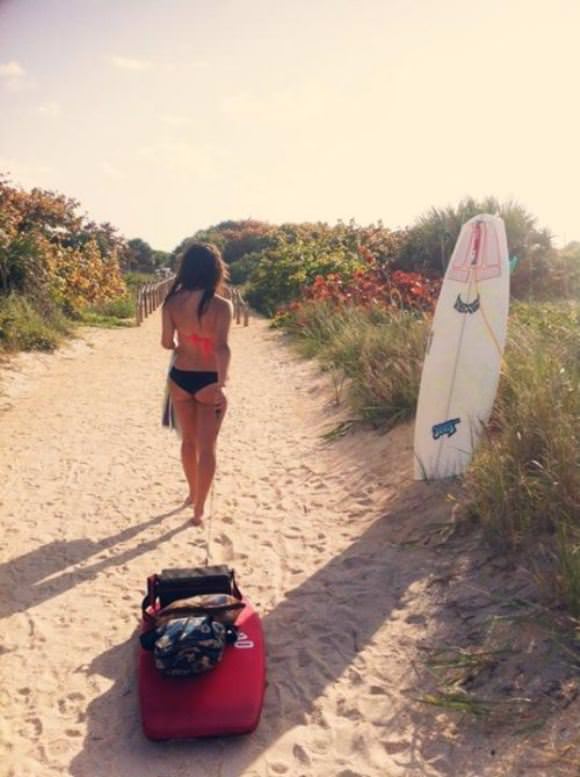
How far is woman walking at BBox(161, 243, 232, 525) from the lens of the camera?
4762mm

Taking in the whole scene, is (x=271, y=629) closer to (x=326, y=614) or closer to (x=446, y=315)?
(x=326, y=614)

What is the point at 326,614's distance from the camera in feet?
12.9

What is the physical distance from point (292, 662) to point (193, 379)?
6.51 ft

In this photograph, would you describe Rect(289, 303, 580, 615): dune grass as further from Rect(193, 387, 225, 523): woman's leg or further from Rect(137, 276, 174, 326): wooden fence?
Rect(137, 276, 174, 326): wooden fence

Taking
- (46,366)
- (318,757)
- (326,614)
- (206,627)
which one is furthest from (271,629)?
(46,366)

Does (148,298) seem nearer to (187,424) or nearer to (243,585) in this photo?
(187,424)

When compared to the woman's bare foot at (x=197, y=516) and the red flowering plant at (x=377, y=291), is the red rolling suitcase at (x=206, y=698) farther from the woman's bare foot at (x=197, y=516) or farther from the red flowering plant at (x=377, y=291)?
the red flowering plant at (x=377, y=291)

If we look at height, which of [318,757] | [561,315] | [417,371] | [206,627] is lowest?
[318,757]

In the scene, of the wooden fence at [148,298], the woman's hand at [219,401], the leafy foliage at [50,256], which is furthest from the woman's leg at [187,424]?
the wooden fence at [148,298]

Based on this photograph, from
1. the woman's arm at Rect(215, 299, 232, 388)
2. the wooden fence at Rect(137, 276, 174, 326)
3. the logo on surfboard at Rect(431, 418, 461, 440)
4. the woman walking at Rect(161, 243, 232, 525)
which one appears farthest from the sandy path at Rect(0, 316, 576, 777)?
the wooden fence at Rect(137, 276, 174, 326)

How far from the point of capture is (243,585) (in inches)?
171

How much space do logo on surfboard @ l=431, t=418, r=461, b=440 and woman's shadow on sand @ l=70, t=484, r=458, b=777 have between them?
645mm

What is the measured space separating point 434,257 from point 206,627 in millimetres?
12310

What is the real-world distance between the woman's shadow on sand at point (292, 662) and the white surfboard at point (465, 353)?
1.98ft
